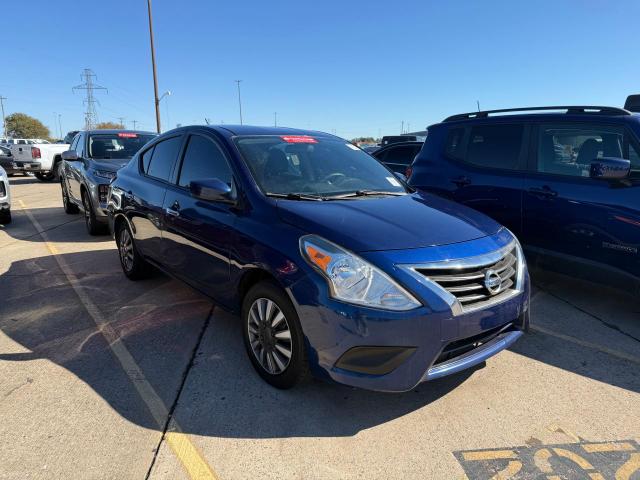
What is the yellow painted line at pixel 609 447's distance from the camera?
243 cm

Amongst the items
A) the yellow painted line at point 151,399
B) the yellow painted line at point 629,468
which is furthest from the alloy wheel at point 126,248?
the yellow painted line at point 629,468

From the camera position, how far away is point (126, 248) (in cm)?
513

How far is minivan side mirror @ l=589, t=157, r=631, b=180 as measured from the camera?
3.77 m

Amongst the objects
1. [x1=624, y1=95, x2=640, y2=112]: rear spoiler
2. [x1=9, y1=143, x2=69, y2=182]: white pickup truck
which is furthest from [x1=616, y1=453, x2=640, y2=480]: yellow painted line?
[x1=9, y1=143, x2=69, y2=182]: white pickup truck

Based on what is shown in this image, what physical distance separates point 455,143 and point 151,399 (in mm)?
4270

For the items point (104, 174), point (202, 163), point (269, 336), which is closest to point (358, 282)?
point (269, 336)

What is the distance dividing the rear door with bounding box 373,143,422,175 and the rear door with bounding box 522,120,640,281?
15.9 ft

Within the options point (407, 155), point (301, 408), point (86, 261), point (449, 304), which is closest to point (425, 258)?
point (449, 304)

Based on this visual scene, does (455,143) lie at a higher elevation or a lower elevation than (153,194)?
higher

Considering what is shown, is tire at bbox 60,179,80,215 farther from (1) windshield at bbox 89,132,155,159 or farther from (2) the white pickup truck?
(2) the white pickup truck

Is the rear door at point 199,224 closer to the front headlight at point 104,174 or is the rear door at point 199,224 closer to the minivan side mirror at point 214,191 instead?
the minivan side mirror at point 214,191

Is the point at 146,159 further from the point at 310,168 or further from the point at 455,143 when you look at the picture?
the point at 455,143

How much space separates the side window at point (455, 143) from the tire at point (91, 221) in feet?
17.8

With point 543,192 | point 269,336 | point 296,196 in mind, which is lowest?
point 269,336
